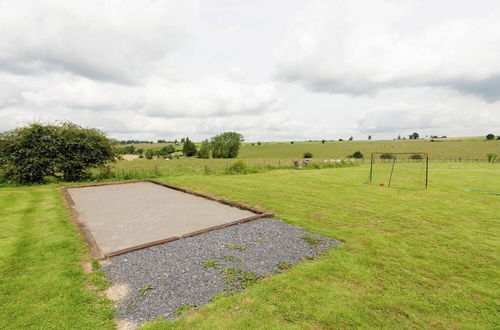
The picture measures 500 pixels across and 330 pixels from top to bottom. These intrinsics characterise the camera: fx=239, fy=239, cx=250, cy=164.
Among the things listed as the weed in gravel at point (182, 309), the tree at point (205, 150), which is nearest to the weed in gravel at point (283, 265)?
the weed in gravel at point (182, 309)

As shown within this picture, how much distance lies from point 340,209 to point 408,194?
5237mm

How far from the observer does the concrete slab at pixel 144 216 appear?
5278 mm

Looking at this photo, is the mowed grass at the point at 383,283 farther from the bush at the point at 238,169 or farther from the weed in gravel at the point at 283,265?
the bush at the point at 238,169

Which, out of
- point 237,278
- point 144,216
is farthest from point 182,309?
point 144,216

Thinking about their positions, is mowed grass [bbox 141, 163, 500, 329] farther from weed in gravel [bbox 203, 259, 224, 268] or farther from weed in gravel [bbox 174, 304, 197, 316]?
weed in gravel [bbox 203, 259, 224, 268]

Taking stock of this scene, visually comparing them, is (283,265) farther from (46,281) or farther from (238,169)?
(238,169)

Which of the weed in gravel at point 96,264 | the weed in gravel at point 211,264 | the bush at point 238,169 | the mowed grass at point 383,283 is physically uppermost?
the bush at point 238,169

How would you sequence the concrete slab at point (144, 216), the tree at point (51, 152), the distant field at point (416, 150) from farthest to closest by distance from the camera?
the distant field at point (416, 150) → the tree at point (51, 152) → the concrete slab at point (144, 216)

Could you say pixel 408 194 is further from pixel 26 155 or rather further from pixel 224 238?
pixel 26 155

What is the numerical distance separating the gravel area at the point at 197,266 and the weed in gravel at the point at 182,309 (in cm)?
4

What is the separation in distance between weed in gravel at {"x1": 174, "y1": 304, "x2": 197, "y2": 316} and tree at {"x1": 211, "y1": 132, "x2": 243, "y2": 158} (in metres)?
67.1

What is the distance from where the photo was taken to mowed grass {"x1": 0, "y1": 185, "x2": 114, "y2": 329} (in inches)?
109

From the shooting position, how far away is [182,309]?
302cm

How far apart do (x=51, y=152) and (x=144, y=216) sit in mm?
10572
